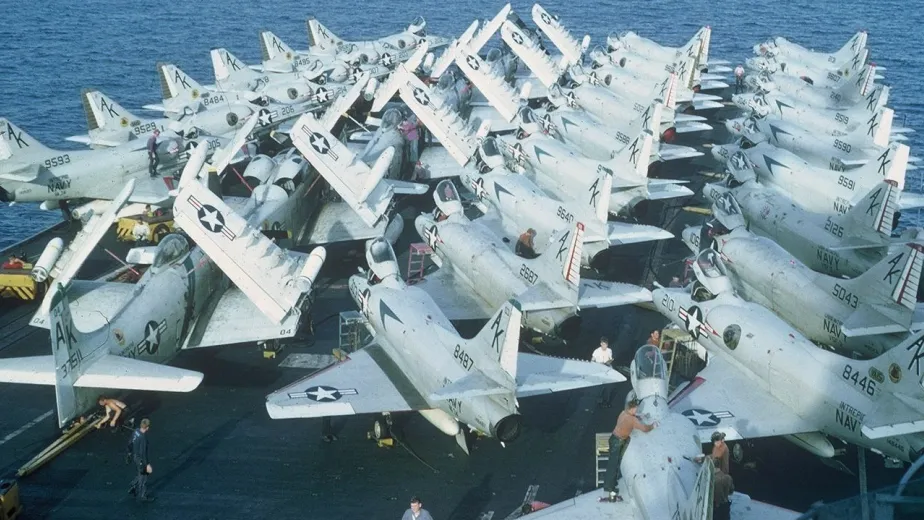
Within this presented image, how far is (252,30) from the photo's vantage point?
114000 mm

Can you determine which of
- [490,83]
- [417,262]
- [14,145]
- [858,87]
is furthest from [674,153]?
[14,145]

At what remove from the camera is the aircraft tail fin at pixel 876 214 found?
36.6 meters

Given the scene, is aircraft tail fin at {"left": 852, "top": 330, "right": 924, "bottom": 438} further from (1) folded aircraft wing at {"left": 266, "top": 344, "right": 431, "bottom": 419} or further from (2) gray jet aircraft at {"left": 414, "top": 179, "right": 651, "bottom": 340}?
(1) folded aircraft wing at {"left": 266, "top": 344, "right": 431, "bottom": 419}

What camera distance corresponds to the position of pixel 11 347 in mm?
35281

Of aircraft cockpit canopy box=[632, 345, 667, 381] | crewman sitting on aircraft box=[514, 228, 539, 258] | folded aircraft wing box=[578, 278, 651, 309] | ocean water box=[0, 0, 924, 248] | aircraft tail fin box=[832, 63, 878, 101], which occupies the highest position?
aircraft cockpit canopy box=[632, 345, 667, 381]

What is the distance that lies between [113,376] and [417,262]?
15716mm

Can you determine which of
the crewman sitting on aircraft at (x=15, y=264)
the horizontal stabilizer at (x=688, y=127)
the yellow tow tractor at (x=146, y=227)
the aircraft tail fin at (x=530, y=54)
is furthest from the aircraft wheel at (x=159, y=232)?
the aircraft tail fin at (x=530, y=54)

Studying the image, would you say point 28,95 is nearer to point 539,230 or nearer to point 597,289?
point 539,230

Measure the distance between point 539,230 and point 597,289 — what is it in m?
5.72

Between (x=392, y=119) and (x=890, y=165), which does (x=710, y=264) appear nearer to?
(x=890, y=165)

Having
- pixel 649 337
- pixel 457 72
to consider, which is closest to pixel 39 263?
pixel 649 337

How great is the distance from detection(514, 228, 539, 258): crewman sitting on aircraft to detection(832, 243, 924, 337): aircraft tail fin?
1183cm

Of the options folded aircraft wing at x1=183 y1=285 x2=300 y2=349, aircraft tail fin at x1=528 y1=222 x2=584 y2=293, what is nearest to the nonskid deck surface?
folded aircraft wing at x1=183 y1=285 x2=300 y2=349

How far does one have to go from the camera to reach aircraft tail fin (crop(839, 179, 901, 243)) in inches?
1442
